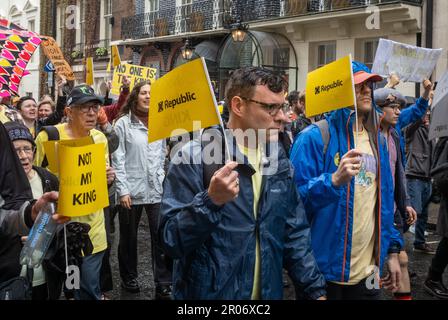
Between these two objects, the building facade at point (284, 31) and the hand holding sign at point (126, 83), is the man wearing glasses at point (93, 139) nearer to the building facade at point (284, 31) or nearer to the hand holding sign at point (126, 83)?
the hand holding sign at point (126, 83)

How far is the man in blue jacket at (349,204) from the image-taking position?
352cm

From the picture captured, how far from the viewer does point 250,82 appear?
2.93 m

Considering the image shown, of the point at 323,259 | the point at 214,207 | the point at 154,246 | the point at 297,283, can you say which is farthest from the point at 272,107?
the point at 154,246

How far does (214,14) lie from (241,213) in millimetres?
20981

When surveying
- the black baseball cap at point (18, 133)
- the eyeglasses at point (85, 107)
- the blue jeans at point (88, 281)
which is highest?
the eyeglasses at point (85, 107)

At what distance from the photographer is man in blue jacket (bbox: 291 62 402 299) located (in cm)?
352

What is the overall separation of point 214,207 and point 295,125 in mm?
5998

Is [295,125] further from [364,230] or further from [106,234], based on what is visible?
[364,230]

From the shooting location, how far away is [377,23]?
1603 centimetres

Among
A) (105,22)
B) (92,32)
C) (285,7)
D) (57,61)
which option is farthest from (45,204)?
(92,32)

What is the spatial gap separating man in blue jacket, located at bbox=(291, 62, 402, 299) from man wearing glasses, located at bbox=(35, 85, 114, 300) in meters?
1.62

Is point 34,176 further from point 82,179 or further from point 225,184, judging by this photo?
point 225,184

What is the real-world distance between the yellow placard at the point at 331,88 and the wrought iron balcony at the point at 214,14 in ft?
43.5

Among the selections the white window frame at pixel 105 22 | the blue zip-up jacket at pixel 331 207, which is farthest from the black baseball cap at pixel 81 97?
the white window frame at pixel 105 22
